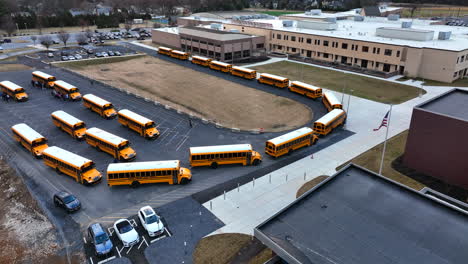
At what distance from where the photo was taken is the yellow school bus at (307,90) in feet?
201

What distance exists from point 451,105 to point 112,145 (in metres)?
41.5

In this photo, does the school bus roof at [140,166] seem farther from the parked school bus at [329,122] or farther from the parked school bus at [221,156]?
the parked school bus at [329,122]

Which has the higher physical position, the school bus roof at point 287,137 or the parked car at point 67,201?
the school bus roof at point 287,137

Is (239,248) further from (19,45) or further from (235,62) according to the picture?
(19,45)

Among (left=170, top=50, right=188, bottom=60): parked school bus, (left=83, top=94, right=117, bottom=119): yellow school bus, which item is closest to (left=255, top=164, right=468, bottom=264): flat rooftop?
(left=83, top=94, right=117, bottom=119): yellow school bus

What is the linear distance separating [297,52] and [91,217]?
3249 inches

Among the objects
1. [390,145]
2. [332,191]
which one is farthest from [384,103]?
[332,191]

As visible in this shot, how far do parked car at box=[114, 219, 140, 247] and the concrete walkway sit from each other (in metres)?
6.97

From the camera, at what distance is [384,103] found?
59875mm

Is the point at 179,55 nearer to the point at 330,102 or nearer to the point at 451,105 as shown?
the point at 330,102

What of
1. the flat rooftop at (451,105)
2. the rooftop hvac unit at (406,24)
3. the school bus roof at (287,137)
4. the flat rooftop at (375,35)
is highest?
the rooftop hvac unit at (406,24)

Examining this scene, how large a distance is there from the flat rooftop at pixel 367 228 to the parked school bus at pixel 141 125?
28247mm

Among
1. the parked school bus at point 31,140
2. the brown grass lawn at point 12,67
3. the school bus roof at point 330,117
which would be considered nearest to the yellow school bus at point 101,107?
the parked school bus at point 31,140

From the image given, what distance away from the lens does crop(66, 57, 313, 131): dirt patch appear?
53094 millimetres
